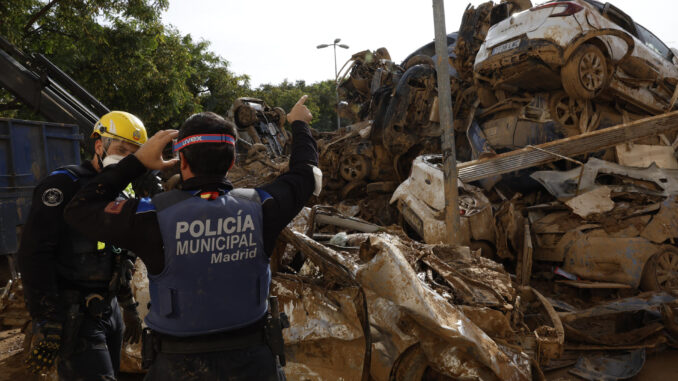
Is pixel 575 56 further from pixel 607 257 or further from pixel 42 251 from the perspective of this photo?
pixel 42 251

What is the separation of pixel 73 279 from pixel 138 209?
0.98m

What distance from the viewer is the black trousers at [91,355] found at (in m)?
2.07

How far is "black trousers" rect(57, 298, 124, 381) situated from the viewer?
207 centimetres

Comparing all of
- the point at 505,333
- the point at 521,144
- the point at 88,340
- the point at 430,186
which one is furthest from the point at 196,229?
the point at 521,144

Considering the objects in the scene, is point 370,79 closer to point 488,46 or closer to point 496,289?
point 488,46

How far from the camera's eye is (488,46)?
22.7 feet

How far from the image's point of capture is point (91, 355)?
212 centimetres

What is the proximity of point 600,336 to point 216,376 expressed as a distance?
4.33 metres

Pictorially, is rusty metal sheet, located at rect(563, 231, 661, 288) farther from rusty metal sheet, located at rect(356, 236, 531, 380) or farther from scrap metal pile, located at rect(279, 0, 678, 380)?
rusty metal sheet, located at rect(356, 236, 531, 380)

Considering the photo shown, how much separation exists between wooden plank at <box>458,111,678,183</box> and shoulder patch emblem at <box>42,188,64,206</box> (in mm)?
5460

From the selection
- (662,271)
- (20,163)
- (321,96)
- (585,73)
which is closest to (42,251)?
(20,163)

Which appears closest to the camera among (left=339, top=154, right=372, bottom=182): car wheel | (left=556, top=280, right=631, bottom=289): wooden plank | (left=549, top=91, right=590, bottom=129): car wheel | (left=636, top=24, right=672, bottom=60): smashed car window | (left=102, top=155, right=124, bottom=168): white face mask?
(left=102, top=155, right=124, bottom=168): white face mask

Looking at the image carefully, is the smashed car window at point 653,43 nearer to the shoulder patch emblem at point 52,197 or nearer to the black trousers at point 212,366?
the black trousers at point 212,366

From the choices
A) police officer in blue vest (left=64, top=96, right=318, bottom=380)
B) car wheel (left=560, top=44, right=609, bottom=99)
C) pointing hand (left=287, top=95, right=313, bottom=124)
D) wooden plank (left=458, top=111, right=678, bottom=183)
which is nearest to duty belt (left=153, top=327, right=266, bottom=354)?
police officer in blue vest (left=64, top=96, right=318, bottom=380)
